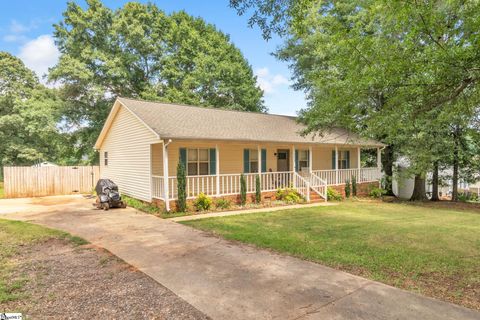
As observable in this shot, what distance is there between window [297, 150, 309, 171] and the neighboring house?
17 mm

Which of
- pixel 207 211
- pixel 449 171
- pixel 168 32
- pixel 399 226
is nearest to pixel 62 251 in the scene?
pixel 207 211

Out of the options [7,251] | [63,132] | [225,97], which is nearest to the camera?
[7,251]

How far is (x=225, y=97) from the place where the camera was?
26.8 metres

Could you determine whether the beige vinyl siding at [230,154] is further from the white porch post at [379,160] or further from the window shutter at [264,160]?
the white porch post at [379,160]

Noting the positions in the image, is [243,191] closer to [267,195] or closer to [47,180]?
[267,195]

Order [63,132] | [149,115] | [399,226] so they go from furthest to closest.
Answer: [63,132] < [149,115] < [399,226]

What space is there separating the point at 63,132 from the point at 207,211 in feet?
59.4

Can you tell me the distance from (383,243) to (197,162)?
8584 mm

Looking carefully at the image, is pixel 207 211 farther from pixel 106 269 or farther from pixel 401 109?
pixel 401 109

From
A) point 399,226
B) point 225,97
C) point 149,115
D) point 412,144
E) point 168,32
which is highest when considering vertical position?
point 168,32

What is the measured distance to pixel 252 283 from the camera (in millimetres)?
4312

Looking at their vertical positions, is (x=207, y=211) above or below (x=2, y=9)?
below

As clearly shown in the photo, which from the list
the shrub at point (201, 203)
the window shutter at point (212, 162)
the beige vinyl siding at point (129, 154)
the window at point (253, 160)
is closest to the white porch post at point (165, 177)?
the beige vinyl siding at point (129, 154)

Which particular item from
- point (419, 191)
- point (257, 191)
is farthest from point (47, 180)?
point (419, 191)
